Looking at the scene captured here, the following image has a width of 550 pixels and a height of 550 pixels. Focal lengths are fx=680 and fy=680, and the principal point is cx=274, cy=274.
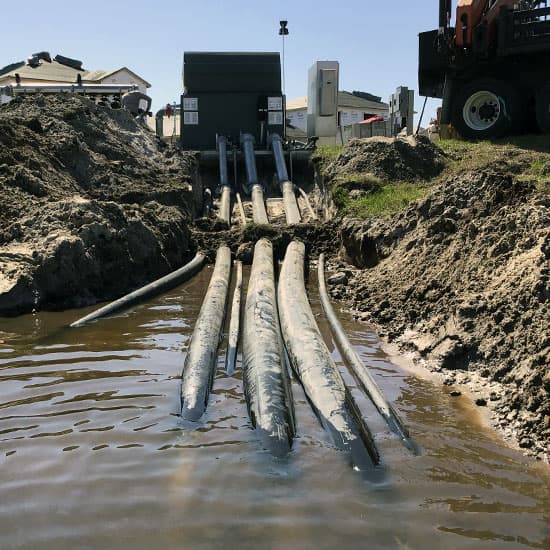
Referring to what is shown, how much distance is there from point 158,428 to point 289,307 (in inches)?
118

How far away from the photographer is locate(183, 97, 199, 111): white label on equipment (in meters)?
20.4

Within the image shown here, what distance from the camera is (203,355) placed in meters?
6.11

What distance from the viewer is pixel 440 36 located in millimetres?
15438

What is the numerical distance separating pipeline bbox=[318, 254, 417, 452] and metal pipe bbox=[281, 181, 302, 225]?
541 centimetres

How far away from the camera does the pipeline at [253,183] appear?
14019 mm

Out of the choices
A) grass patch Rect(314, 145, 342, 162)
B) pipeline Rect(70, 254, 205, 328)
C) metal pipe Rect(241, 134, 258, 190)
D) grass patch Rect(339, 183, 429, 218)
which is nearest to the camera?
pipeline Rect(70, 254, 205, 328)

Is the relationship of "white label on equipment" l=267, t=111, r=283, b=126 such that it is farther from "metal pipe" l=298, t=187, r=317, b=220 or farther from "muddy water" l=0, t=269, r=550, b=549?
"muddy water" l=0, t=269, r=550, b=549

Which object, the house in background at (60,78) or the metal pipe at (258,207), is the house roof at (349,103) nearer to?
the house in background at (60,78)

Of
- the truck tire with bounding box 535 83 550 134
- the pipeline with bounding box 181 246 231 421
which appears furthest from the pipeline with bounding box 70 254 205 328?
the truck tire with bounding box 535 83 550 134

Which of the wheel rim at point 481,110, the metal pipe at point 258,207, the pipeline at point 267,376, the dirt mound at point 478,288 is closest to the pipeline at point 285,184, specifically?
the metal pipe at point 258,207

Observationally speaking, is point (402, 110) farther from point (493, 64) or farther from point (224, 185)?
point (224, 185)

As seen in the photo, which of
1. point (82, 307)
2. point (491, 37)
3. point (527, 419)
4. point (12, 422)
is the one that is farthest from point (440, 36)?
point (12, 422)

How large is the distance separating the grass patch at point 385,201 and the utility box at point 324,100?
31.9ft

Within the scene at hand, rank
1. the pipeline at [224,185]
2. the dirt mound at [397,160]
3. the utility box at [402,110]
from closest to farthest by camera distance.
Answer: the dirt mound at [397,160] < the pipeline at [224,185] < the utility box at [402,110]
